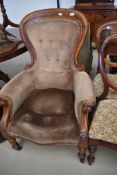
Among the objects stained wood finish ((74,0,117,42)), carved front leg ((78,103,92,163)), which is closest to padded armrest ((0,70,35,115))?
carved front leg ((78,103,92,163))

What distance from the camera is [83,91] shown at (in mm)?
1483

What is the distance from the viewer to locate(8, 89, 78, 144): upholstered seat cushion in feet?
4.81

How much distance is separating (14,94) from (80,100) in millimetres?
545

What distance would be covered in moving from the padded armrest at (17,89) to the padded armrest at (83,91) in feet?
1.42

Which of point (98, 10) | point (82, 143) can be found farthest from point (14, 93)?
point (98, 10)

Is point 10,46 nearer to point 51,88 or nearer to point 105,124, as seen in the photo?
point 51,88

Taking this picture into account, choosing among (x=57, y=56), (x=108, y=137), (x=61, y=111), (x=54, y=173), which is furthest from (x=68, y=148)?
(x=57, y=56)

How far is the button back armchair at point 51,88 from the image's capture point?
57.9 inches

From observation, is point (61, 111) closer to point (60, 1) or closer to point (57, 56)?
point (57, 56)

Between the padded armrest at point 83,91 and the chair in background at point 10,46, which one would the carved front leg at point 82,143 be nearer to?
the padded armrest at point 83,91

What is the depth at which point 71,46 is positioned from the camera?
178 cm

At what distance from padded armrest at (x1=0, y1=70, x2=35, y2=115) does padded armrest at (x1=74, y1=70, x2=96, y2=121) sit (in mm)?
433

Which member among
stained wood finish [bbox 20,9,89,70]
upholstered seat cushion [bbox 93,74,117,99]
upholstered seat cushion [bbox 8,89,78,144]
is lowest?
upholstered seat cushion [bbox 8,89,78,144]

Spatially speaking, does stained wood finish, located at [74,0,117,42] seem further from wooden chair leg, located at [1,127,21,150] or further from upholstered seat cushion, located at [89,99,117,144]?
wooden chair leg, located at [1,127,21,150]
